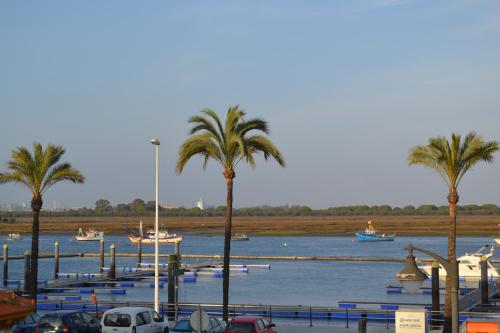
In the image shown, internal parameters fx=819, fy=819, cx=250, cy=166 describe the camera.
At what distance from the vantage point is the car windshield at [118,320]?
98.5 feet

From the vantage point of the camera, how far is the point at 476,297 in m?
61.5

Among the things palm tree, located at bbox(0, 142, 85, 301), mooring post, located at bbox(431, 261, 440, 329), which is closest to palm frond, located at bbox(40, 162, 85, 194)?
palm tree, located at bbox(0, 142, 85, 301)

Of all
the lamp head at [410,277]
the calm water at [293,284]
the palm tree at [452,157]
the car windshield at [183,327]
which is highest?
the palm tree at [452,157]

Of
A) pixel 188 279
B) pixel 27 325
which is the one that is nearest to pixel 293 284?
pixel 188 279

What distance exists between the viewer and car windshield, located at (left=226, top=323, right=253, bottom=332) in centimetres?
2917

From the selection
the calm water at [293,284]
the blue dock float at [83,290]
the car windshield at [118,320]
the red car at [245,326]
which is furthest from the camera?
the calm water at [293,284]

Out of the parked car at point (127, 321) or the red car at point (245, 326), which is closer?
the red car at point (245, 326)

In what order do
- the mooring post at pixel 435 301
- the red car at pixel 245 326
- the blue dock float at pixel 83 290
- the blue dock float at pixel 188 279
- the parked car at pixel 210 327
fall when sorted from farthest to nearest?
the blue dock float at pixel 188 279 → the blue dock float at pixel 83 290 → the mooring post at pixel 435 301 → the parked car at pixel 210 327 → the red car at pixel 245 326

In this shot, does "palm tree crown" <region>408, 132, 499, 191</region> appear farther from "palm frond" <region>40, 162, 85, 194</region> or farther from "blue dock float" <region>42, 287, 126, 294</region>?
"blue dock float" <region>42, 287, 126, 294</region>

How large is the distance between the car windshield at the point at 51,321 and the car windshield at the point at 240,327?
601 cm

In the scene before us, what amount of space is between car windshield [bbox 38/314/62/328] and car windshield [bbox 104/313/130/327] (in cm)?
193

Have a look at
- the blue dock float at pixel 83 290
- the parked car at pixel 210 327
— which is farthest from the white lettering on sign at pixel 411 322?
the blue dock float at pixel 83 290

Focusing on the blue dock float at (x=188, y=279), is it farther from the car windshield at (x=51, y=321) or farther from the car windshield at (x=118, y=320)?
the car windshield at (x=51, y=321)

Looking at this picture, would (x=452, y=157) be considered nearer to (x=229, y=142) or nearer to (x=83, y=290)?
(x=229, y=142)
